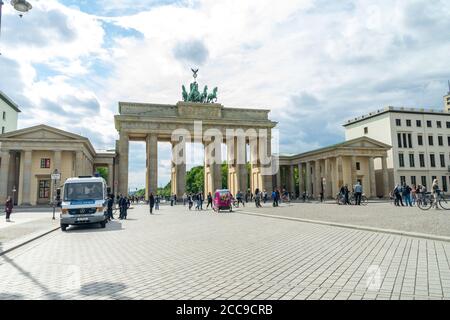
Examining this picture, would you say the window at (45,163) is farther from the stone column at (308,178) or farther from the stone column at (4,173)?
the stone column at (308,178)

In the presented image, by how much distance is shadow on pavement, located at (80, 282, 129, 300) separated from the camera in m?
5.14

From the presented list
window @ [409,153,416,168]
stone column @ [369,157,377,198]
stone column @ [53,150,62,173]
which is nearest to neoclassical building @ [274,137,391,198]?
stone column @ [369,157,377,198]

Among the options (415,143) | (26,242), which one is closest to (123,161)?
(26,242)

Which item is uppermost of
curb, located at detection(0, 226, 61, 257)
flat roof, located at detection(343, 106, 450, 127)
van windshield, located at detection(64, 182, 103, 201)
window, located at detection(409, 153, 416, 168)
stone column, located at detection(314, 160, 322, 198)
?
flat roof, located at detection(343, 106, 450, 127)

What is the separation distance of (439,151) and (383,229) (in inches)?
2578

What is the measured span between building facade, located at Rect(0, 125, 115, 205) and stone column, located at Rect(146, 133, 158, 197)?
10155 millimetres

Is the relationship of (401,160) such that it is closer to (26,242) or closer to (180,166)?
(180,166)

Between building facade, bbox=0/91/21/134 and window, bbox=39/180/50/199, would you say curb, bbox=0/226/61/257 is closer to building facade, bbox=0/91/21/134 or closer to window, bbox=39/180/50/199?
window, bbox=39/180/50/199

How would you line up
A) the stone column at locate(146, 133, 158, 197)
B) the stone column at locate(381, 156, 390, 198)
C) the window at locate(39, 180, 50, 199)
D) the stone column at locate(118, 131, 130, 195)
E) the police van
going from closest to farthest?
1. the police van
2. the window at locate(39, 180, 50, 199)
3. the stone column at locate(118, 131, 130, 195)
4. the stone column at locate(146, 133, 158, 197)
5. the stone column at locate(381, 156, 390, 198)

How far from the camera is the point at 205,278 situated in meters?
6.06

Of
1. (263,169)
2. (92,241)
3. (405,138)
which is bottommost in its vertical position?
(92,241)

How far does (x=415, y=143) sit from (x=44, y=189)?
65562 mm
